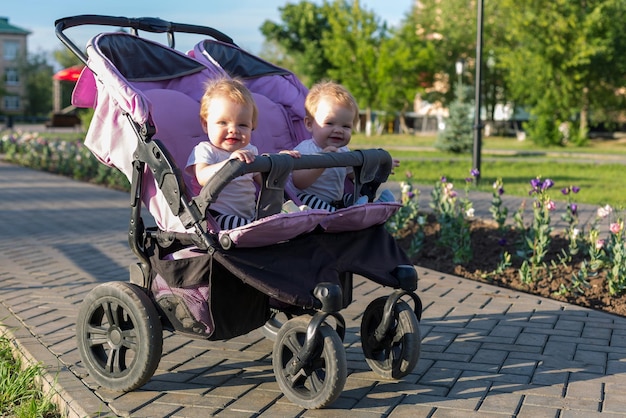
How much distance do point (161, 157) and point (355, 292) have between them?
2543 mm

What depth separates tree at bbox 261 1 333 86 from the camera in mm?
47969

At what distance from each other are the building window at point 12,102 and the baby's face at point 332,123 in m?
89.4

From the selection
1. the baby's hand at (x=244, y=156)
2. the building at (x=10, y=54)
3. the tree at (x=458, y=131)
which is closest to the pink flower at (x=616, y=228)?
the baby's hand at (x=244, y=156)

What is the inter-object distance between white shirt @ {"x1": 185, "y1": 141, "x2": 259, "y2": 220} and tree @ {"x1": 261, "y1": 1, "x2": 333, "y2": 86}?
44440 millimetres

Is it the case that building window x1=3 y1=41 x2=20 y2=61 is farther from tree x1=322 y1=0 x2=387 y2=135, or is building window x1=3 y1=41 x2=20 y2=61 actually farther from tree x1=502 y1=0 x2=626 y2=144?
tree x1=502 y1=0 x2=626 y2=144

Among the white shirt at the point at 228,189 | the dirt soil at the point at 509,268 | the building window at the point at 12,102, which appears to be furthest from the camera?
the building window at the point at 12,102

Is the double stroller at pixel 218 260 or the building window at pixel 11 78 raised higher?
the building window at pixel 11 78

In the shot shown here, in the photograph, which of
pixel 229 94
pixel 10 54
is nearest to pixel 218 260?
pixel 229 94

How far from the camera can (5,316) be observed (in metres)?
5.17

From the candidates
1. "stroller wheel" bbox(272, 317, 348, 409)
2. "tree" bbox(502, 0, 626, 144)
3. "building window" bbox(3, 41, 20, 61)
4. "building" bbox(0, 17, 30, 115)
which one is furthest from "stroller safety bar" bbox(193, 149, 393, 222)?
"building window" bbox(3, 41, 20, 61)

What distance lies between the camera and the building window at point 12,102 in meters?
88.2

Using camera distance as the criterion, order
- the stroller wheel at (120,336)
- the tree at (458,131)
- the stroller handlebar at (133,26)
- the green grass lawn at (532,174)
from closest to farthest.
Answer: the stroller wheel at (120,336)
the stroller handlebar at (133,26)
the green grass lawn at (532,174)
the tree at (458,131)

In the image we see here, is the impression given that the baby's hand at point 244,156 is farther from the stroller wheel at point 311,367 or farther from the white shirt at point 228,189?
the stroller wheel at point 311,367

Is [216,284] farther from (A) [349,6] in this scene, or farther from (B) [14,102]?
(B) [14,102]
